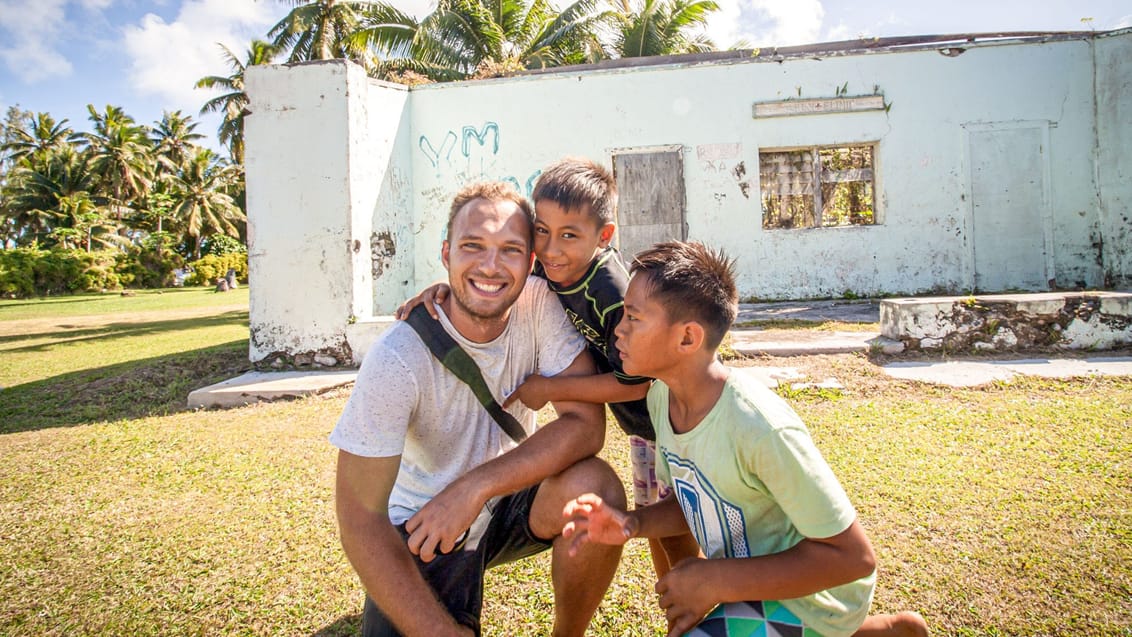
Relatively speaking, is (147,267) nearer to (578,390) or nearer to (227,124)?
(227,124)

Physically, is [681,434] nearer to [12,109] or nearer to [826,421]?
[826,421]

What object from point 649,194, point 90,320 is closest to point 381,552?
point 649,194

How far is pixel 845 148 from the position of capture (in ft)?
32.4

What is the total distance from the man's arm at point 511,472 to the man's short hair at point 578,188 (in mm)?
649

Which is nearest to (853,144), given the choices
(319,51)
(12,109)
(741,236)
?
(741,236)

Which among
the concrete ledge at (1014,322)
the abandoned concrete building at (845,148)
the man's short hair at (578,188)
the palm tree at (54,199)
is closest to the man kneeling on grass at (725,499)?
the man's short hair at (578,188)

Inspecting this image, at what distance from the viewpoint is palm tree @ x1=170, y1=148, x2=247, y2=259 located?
38094mm

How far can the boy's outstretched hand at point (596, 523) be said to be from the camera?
1632 millimetres

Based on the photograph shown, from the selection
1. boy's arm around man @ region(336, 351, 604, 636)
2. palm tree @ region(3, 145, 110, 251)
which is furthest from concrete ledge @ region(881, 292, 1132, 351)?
palm tree @ region(3, 145, 110, 251)

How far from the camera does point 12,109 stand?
50750 millimetres

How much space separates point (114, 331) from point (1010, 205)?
15835mm

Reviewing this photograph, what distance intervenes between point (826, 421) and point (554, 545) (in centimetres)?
276

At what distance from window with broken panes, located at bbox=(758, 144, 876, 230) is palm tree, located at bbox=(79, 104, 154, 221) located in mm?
44377

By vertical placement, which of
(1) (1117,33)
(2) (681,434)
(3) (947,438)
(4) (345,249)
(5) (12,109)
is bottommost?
(3) (947,438)
